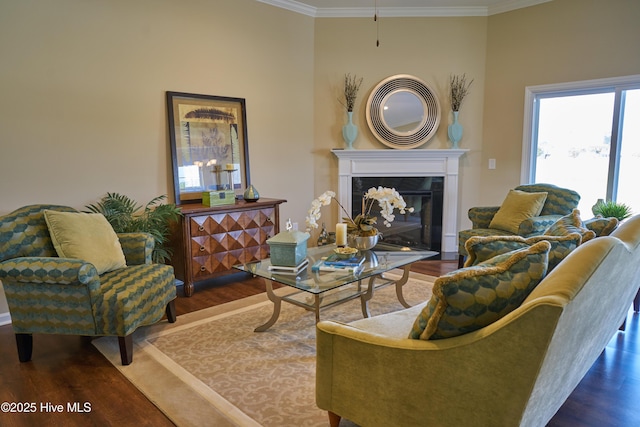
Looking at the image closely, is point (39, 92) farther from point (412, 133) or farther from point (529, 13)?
point (529, 13)

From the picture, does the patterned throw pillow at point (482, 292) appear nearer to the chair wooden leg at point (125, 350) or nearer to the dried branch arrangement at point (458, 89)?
the chair wooden leg at point (125, 350)

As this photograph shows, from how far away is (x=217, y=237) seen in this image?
3.93 m

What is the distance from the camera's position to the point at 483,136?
17.4 feet

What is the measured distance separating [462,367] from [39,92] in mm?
3606

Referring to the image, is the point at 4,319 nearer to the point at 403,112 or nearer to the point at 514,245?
the point at 514,245

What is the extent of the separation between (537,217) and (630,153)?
1.35 m

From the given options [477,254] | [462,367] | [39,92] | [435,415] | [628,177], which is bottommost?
[435,415]

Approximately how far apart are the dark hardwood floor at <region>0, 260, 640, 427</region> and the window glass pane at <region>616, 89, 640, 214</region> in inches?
73.8

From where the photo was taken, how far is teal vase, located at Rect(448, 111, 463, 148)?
515 centimetres

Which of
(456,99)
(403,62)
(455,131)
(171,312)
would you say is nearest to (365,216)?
(171,312)

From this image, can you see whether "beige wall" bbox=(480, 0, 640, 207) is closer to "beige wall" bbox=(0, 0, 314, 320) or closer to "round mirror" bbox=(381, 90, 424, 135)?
"round mirror" bbox=(381, 90, 424, 135)

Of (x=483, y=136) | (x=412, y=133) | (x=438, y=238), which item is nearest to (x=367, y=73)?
(x=412, y=133)

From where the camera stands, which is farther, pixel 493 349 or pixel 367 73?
pixel 367 73

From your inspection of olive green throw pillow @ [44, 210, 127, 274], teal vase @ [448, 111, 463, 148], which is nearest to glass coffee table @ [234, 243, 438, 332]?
olive green throw pillow @ [44, 210, 127, 274]
